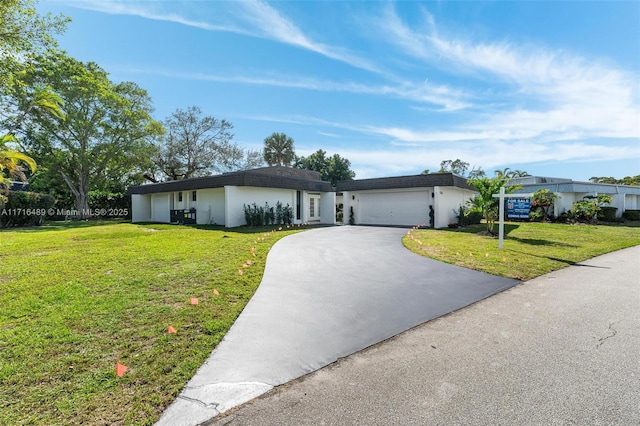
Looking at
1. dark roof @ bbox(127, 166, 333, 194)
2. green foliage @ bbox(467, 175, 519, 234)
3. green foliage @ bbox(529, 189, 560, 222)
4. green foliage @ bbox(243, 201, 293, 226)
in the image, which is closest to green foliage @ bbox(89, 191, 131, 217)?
dark roof @ bbox(127, 166, 333, 194)

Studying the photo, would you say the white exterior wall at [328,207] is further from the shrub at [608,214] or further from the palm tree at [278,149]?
the shrub at [608,214]

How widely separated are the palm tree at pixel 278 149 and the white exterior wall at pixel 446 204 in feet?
67.3

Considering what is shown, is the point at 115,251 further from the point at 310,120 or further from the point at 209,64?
the point at 310,120

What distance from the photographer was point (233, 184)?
1581 cm

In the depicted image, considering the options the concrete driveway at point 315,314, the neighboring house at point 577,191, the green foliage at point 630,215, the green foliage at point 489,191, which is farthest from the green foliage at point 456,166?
the concrete driveway at point 315,314

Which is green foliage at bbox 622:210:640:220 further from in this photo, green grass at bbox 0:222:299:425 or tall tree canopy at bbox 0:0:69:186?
tall tree canopy at bbox 0:0:69:186

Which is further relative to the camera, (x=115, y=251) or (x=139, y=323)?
(x=115, y=251)

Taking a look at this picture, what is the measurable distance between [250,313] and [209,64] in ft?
Result: 42.3

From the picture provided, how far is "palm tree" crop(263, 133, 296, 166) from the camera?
34.6 m

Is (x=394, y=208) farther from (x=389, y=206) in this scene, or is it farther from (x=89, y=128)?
(x=89, y=128)

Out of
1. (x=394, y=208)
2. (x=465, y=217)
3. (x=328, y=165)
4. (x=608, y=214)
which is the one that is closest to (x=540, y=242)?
(x=465, y=217)

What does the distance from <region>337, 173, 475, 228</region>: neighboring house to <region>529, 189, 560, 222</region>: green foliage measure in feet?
15.1

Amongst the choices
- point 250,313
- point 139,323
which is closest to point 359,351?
point 250,313

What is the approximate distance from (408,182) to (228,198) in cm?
1053
